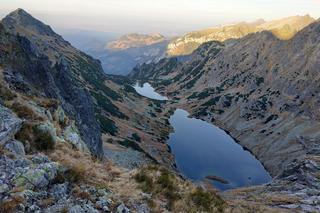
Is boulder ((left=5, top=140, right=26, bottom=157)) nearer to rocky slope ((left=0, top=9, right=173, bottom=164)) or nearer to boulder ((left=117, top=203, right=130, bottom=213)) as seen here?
boulder ((left=117, top=203, right=130, bottom=213))

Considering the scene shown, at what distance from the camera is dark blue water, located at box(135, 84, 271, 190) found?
11912 cm

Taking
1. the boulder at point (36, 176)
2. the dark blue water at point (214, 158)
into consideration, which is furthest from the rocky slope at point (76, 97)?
the boulder at point (36, 176)

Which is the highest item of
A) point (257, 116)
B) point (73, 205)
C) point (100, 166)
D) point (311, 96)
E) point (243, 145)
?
point (311, 96)

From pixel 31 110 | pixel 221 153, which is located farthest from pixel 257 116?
pixel 31 110

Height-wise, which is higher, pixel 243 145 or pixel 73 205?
pixel 243 145

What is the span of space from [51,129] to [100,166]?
Result: 454 centimetres

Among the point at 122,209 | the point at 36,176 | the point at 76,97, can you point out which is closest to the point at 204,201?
the point at 122,209

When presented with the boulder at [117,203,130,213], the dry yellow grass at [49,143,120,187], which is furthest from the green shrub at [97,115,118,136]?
the boulder at [117,203,130,213]

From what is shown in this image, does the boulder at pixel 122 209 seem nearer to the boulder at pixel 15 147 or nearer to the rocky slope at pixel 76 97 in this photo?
the boulder at pixel 15 147

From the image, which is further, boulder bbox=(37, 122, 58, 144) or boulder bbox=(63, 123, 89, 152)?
boulder bbox=(63, 123, 89, 152)

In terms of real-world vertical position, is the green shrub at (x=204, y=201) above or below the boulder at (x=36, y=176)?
above

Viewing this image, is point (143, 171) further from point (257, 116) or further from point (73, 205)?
point (257, 116)

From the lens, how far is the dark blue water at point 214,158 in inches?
4690

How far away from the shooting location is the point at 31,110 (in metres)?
26.7
